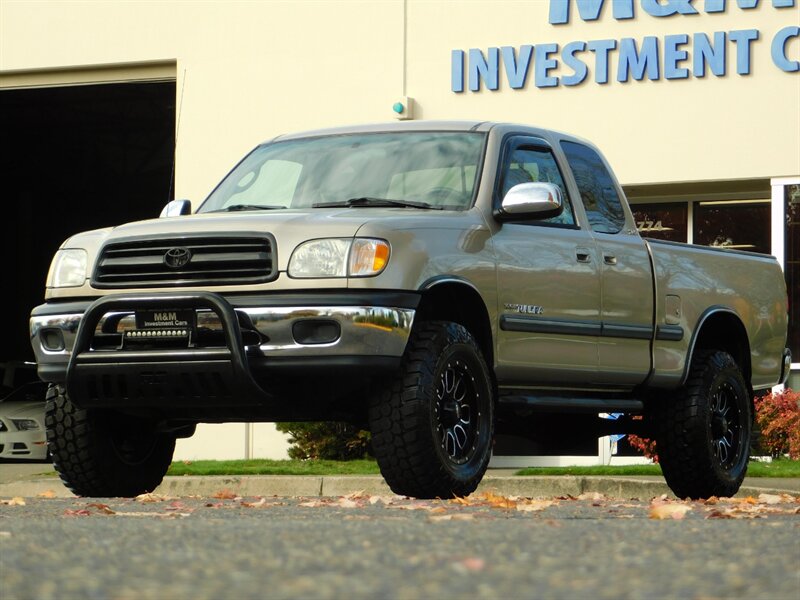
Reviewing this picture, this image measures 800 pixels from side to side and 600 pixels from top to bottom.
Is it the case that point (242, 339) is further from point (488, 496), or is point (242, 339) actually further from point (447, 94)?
point (447, 94)

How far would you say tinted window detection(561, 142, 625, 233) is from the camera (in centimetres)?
944

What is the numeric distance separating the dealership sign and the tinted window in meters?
7.38

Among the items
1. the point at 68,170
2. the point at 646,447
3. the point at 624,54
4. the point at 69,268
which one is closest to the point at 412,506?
the point at 69,268

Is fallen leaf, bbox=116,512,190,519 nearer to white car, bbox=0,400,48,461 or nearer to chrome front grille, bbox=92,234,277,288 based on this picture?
chrome front grille, bbox=92,234,277,288

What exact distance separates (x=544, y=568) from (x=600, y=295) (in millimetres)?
4931

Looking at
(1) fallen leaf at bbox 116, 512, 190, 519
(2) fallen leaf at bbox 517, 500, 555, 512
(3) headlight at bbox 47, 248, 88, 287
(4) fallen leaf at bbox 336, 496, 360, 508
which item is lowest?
(4) fallen leaf at bbox 336, 496, 360, 508

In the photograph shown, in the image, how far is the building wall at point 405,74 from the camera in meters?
16.8

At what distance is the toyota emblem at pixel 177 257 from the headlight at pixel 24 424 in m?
11.9

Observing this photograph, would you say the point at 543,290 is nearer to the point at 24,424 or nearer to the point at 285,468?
the point at 285,468

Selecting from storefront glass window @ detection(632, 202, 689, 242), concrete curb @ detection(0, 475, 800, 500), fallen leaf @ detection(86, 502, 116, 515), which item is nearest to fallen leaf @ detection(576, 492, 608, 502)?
concrete curb @ detection(0, 475, 800, 500)

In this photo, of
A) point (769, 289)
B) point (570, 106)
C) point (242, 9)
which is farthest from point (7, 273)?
point (769, 289)

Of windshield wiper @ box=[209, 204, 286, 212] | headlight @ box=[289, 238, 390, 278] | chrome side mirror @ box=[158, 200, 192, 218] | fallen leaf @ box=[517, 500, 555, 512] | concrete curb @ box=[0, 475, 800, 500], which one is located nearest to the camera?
fallen leaf @ box=[517, 500, 555, 512]

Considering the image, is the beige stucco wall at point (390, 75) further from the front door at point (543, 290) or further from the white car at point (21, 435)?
the front door at point (543, 290)

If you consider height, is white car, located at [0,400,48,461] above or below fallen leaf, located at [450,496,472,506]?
below
